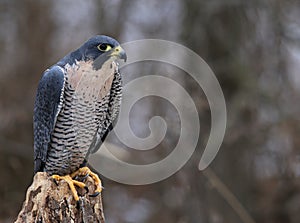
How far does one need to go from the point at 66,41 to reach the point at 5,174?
236cm

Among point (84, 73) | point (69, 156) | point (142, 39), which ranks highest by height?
point (84, 73)

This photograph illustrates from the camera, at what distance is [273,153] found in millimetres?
7355

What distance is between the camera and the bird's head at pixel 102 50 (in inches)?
162

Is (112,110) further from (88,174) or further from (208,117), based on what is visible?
(208,117)

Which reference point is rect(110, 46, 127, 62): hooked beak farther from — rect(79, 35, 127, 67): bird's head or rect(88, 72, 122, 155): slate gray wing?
rect(88, 72, 122, 155): slate gray wing

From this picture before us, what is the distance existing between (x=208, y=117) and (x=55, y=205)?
10.9 ft

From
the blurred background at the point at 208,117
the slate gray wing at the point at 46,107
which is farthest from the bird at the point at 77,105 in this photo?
the blurred background at the point at 208,117

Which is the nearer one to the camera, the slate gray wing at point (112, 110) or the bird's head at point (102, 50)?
Answer: the bird's head at point (102, 50)

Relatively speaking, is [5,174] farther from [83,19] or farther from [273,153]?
[273,153]

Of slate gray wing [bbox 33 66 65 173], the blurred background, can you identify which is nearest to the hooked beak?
Result: slate gray wing [bbox 33 66 65 173]

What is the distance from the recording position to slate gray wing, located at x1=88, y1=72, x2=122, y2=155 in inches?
173

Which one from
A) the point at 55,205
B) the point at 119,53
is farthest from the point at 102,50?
the point at 55,205

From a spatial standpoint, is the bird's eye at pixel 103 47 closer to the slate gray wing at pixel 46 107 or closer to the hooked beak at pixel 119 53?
the hooked beak at pixel 119 53

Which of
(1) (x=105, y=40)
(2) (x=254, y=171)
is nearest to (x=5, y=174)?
(2) (x=254, y=171)
